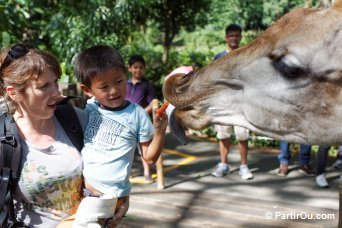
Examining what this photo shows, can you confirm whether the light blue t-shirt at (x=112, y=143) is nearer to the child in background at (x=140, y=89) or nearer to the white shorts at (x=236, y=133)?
the child in background at (x=140, y=89)

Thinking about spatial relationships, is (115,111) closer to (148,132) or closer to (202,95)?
(148,132)

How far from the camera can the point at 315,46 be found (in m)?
1.73

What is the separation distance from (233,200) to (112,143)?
3174mm

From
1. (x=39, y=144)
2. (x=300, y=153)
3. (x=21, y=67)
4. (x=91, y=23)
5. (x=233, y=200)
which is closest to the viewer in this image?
(x=21, y=67)

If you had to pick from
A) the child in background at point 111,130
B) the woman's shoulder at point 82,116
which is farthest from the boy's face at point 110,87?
the woman's shoulder at point 82,116

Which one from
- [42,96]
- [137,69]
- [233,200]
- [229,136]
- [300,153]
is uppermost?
[137,69]

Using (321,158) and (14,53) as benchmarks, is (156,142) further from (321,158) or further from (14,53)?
(321,158)

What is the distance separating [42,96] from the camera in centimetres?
211

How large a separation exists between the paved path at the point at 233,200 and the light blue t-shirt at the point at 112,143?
240 cm

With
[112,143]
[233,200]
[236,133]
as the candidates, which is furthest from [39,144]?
[236,133]

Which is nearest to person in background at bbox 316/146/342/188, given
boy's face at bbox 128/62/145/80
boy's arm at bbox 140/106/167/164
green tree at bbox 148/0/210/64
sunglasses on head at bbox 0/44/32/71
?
boy's face at bbox 128/62/145/80

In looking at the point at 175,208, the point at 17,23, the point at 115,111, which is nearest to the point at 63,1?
the point at 17,23

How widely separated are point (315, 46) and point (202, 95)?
0.53 m

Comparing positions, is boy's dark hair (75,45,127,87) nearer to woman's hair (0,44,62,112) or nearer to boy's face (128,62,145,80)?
woman's hair (0,44,62,112)
